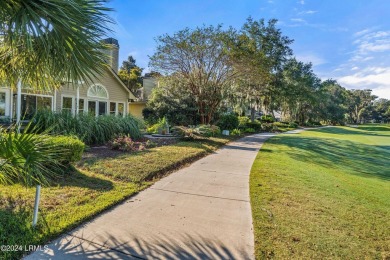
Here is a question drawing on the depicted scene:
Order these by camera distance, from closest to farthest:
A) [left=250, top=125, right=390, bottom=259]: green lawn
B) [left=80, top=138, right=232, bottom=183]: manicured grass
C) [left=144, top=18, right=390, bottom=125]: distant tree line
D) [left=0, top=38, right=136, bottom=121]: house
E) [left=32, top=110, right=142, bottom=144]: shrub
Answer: [left=250, top=125, right=390, bottom=259]: green lawn → [left=80, top=138, right=232, bottom=183]: manicured grass → [left=32, top=110, right=142, bottom=144]: shrub → [left=0, top=38, right=136, bottom=121]: house → [left=144, top=18, right=390, bottom=125]: distant tree line

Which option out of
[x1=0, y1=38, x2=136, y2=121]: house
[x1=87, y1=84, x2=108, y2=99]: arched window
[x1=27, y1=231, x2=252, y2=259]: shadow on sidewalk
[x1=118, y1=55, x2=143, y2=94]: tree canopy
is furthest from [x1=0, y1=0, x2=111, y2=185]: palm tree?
[x1=118, y1=55, x2=143, y2=94]: tree canopy

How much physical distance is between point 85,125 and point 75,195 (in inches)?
236

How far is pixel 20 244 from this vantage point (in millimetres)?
2922

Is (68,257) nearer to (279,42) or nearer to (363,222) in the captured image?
(363,222)

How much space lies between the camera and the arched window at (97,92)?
18094 mm

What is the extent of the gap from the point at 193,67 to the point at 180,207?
45.8 feet

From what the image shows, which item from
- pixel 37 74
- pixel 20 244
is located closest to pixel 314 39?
pixel 37 74

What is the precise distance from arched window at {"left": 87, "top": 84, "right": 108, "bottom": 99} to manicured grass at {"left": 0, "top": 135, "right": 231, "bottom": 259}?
11.9m

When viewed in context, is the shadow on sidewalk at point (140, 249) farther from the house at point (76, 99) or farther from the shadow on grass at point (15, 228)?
the house at point (76, 99)

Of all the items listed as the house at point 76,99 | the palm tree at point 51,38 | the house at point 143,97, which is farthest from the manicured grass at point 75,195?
the house at point 143,97

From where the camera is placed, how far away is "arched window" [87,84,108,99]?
18.1 meters

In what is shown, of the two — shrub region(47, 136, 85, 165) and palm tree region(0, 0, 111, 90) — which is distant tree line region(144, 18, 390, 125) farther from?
palm tree region(0, 0, 111, 90)

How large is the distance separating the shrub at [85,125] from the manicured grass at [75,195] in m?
2.81

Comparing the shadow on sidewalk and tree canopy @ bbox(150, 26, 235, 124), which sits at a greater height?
tree canopy @ bbox(150, 26, 235, 124)
